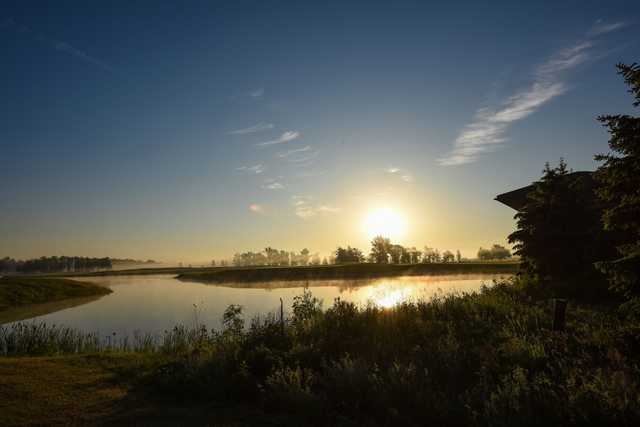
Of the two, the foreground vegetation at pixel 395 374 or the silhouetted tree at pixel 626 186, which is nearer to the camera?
the foreground vegetation at pixel 395 374

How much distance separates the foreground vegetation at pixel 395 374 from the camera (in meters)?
5.61

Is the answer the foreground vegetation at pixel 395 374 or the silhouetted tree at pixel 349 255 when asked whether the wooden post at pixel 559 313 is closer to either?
the foreground vegetation at pixel 395 374

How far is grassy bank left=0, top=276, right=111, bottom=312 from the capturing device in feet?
A: 96.4

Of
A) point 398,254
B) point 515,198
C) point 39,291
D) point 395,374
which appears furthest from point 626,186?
point 398,254

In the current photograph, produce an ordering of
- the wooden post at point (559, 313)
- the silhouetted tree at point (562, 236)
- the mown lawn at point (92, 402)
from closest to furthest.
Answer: the mown lawn at point (92, 402), the wooden post at point (559, 313), the silhouetted tree at point (562, 236)

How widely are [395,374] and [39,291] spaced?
37969mm

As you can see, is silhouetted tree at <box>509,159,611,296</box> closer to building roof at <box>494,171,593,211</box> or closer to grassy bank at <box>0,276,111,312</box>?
building roof at <box>494,171,593,211</box>

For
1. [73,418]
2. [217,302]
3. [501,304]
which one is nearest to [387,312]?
[501,304]

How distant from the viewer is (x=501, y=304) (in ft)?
46.9

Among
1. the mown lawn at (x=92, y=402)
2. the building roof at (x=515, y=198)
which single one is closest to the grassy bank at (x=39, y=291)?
the mown lawn at (x=92, y=402)

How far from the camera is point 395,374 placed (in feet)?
22.6

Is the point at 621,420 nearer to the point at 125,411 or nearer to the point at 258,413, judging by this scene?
the point at 258,413

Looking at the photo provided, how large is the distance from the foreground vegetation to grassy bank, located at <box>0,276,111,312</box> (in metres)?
25.1

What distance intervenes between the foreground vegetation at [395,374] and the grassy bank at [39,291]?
25.1m
